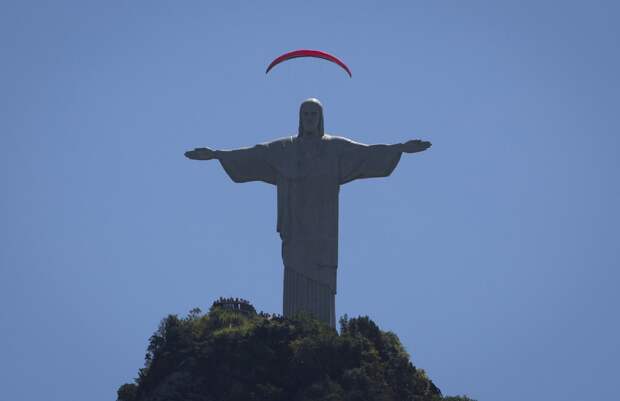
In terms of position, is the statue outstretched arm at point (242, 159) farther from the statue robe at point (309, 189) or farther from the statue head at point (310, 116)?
the statue head at point (310, 116)

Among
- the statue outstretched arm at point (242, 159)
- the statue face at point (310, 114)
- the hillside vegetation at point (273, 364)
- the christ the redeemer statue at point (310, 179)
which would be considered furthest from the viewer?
the statue outstretched arm at point (242, 159)

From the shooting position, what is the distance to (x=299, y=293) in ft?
224

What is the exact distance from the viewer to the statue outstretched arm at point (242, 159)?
228 feet

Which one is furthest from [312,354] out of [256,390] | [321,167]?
[321,167]

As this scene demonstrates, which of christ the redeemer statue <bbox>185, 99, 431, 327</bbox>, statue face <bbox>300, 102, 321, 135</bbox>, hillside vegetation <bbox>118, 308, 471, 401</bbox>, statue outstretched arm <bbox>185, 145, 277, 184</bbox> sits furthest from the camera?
statue outstretched arm <bbox>185, 145, 277, 184</bbox>

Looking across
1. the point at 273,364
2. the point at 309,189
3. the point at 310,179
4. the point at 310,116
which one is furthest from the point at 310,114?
the point at 273,364

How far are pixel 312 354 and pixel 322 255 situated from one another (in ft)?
Result: 16.3

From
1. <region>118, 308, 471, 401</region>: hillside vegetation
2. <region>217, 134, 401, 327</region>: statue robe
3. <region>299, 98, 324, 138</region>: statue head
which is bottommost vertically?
<region>118, 308, 471, 401</region>: hillside vegetation

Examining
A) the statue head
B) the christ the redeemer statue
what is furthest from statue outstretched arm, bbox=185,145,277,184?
the statue head

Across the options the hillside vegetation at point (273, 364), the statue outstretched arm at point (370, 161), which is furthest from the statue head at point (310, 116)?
the hillside vegetation at point (273, 364)

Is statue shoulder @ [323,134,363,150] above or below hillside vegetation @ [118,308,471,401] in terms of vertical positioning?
above

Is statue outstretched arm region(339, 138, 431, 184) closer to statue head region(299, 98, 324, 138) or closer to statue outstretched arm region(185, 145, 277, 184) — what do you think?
statue head region(299, 98, 324, 138)

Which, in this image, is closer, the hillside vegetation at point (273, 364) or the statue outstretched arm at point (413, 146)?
the hillside vegetation at point (273, 364)

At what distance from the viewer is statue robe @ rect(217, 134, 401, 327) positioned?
224 feet
